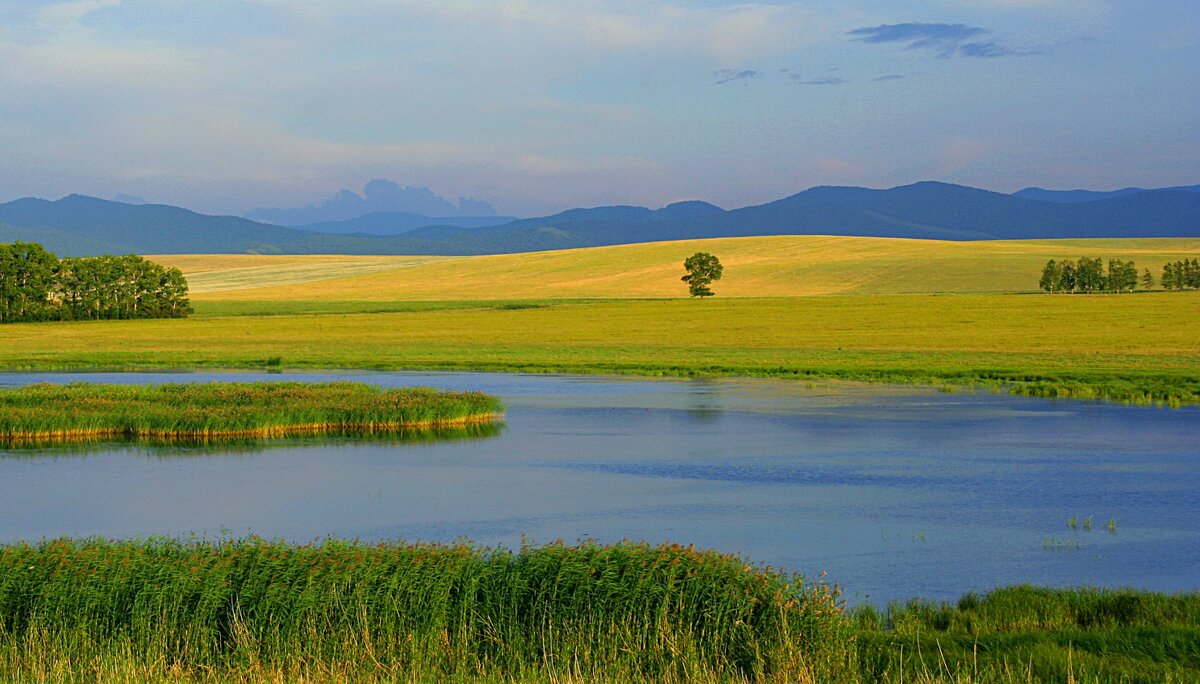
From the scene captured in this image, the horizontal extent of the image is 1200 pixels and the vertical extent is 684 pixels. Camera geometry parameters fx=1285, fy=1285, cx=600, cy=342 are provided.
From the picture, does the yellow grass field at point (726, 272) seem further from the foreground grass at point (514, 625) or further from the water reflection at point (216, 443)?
the foreground grass at point (514, 625)

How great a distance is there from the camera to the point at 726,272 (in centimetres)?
12338

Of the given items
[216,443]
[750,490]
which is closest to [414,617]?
[750,490]

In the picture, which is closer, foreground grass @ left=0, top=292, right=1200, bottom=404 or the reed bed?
the reed bed

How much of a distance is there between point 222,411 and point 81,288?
6128cm

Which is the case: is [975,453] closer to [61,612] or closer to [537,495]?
[537,495]

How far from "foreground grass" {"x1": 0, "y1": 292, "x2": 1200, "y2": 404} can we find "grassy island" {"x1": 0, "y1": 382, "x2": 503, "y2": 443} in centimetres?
1766

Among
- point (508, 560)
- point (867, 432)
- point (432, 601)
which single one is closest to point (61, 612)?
point (432, 601)

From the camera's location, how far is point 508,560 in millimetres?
13398

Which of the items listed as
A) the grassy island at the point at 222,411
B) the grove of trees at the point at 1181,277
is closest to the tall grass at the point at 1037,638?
the grassy island at the point at 222,411

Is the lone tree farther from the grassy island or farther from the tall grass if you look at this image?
the tall grass

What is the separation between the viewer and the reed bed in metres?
11.3

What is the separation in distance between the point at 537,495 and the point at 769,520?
15.0 feet

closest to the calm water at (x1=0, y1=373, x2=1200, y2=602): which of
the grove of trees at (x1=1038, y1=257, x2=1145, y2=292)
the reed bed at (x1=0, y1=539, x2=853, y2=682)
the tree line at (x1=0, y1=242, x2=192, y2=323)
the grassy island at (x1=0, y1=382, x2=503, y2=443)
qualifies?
the grassy island at (x1=0, y1=382, x2=503, y2=443)

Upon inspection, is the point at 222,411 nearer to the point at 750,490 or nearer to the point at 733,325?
the point at 750,490
